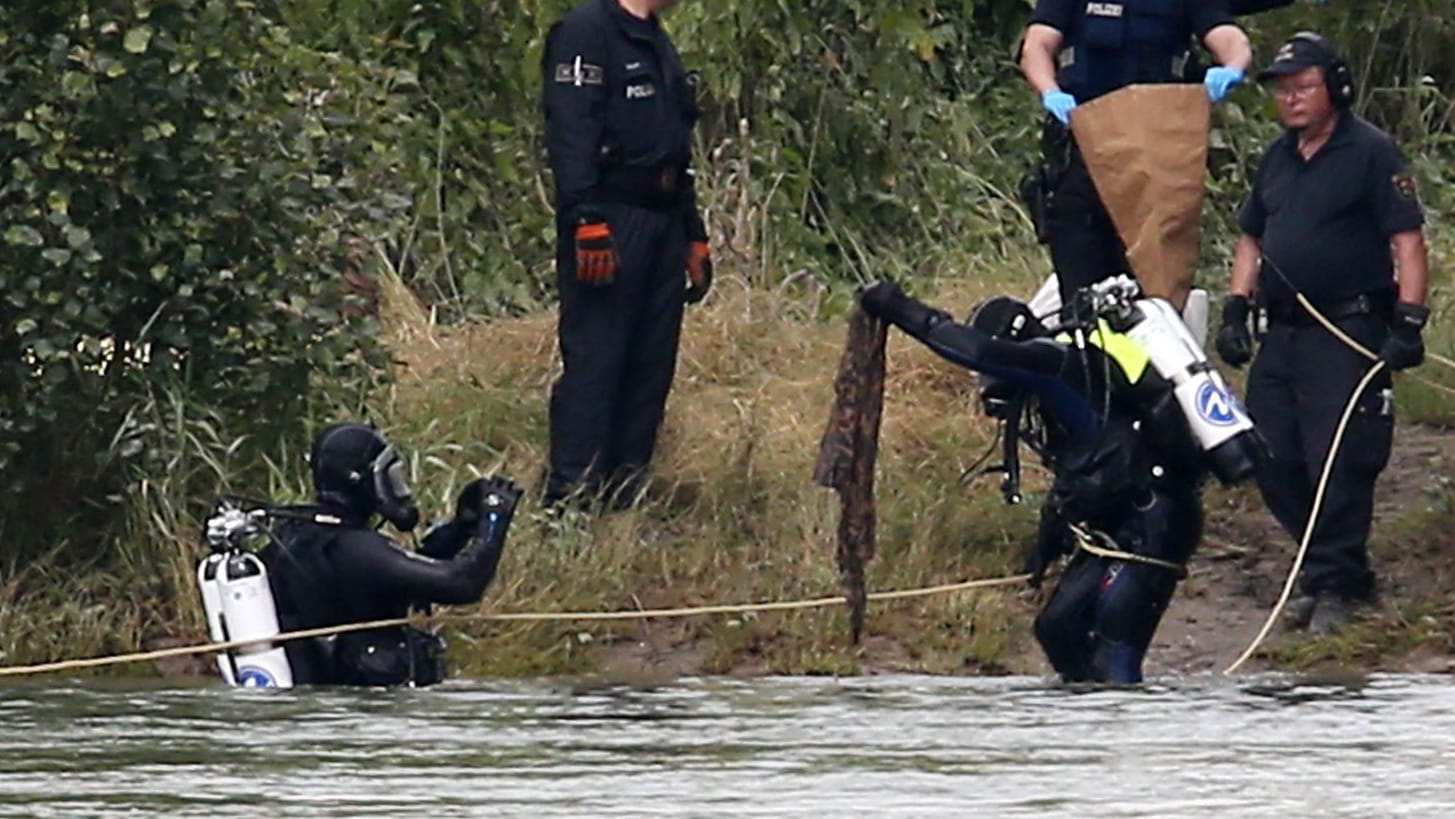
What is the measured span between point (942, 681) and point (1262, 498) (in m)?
1.93

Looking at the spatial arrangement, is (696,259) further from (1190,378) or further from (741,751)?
(741,751)

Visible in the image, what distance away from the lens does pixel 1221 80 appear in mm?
11422

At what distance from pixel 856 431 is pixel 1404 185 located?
2068 millimetres

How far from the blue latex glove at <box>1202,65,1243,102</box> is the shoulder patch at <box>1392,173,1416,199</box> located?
1.97ft

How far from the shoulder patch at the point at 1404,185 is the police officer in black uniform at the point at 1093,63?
637mm

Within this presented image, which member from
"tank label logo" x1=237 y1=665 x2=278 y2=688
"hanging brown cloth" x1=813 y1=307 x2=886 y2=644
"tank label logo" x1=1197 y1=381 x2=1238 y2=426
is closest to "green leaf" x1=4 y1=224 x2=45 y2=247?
"tank label logo" x1=237 y1=665 x2=278 y2=688

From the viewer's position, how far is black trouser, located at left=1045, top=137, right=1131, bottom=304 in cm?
1163

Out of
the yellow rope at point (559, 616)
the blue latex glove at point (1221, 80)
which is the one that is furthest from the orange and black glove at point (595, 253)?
the blue latex glove at point (1221, 80)

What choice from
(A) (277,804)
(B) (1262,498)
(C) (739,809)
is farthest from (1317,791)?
(B) (1262,498)

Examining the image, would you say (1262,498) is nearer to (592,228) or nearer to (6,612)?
(592,228)

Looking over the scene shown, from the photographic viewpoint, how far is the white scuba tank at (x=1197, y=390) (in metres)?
9.64

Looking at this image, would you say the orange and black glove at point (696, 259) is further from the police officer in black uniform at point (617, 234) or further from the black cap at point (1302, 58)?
the black cap at point (1302, 58)

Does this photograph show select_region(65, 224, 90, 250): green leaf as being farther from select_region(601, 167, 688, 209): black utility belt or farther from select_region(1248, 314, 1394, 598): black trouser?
select_region(1248, 314, 1394, 598): black trouser

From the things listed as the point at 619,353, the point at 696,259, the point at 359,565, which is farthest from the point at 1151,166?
the point at 359,565
